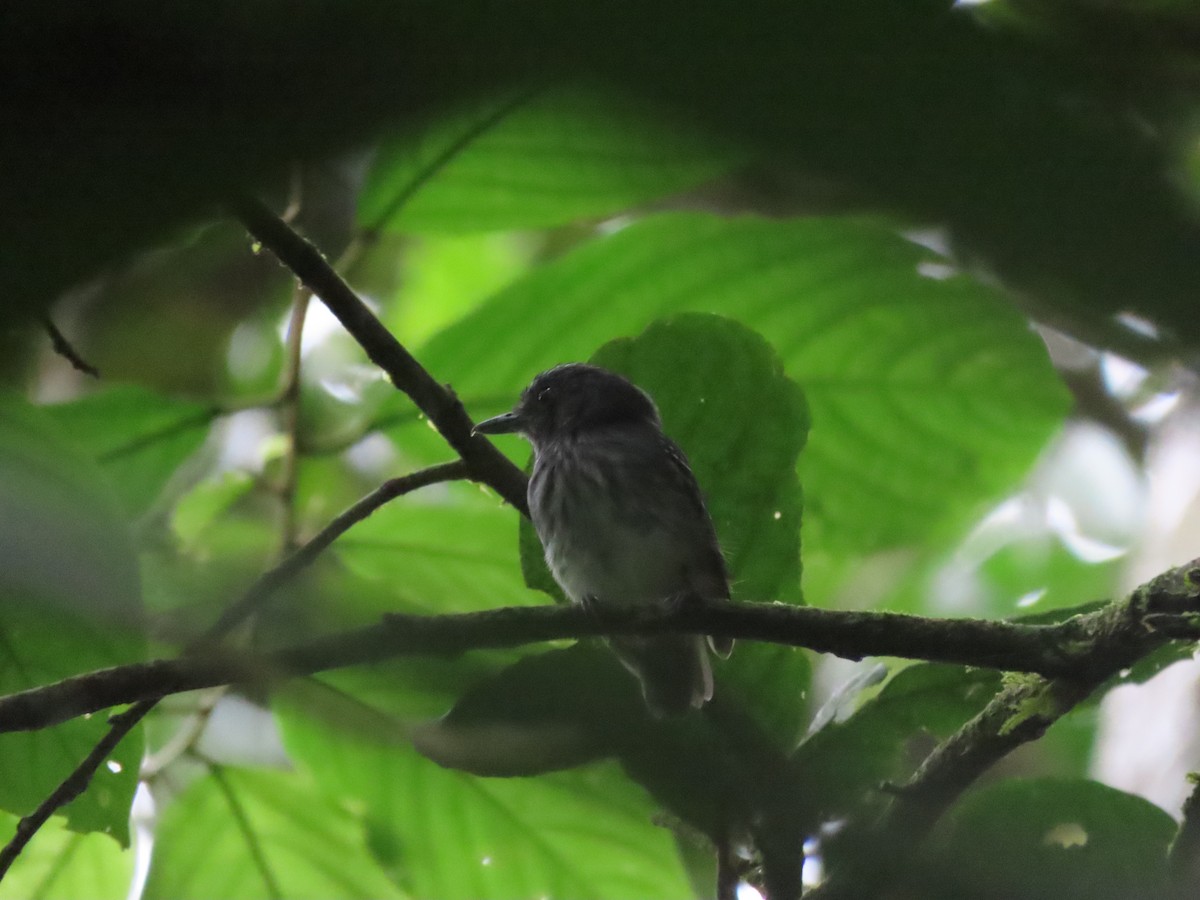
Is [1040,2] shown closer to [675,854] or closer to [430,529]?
[675,854]

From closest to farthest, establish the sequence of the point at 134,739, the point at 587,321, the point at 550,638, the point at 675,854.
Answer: the point at 550,638 → the point at 134,739 → the point at 675,854 → the point at 587,321

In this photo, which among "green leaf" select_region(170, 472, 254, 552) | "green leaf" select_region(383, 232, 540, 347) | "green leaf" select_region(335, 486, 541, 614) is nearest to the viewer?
"green leaf" select_region(335, 486, 541, 614)

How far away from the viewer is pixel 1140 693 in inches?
138

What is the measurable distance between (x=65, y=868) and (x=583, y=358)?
1485 millimetres

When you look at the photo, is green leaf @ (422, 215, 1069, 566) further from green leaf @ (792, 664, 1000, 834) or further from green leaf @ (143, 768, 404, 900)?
green leaf @ (143, 768, 404, 900)

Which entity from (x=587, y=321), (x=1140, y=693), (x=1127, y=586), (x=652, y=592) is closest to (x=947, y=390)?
(x=587, y=321)

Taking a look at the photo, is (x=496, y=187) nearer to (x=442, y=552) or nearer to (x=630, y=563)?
(x=442, y=552)

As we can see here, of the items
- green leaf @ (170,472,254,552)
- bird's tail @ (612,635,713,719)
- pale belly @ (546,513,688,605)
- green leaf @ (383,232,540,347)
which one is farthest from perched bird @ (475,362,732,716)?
green leaf @ (383,232,540,347)

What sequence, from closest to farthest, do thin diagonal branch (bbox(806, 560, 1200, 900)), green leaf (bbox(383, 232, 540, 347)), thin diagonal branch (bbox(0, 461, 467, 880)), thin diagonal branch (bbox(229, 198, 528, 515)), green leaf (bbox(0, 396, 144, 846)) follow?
green leaf (bbox(0, 396, 144, 846)) < thin diagonal branch (bbox(806, 560, 1200, 900)) < thin diagonal branch (bbox(0, 461, 467, 880)) < thin diagonal branch (bbox(229, 198, 528, 515)) < green leaf (bbox(383, 232, 540, 347))

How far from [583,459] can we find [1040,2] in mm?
3266

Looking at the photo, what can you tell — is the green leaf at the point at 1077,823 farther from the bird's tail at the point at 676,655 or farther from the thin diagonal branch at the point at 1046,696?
the bird's tail at the point at 676,655

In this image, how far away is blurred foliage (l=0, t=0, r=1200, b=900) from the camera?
0.29 m

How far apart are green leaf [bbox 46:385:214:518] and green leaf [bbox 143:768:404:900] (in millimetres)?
632

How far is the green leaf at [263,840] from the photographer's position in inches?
98.0
